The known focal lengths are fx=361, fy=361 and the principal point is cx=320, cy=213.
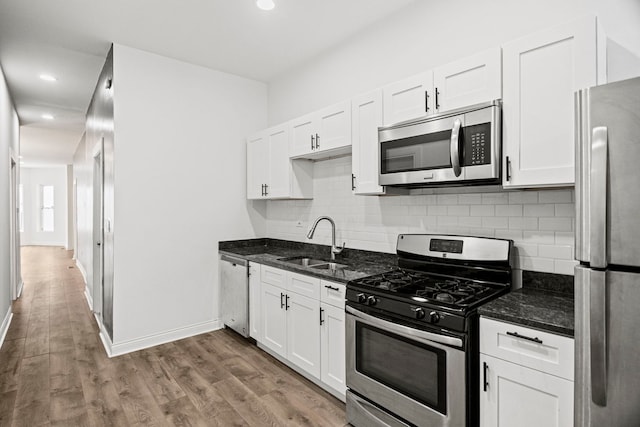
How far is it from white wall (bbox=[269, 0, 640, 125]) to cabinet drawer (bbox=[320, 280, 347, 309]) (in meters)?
1.72

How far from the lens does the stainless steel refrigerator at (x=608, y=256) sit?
3.79ft

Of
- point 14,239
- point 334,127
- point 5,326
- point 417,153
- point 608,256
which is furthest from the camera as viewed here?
point 14,239

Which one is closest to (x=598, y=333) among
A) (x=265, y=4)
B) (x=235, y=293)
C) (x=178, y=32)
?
(x=265, y=4)

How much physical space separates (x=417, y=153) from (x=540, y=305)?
112cm

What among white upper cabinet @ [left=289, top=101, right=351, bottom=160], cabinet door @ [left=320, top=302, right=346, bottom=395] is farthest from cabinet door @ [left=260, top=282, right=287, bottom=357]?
white upper cabinet @ [left=289, top=101, right=351, bottom=160]

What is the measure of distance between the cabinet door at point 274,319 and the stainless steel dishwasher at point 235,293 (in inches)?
12.3

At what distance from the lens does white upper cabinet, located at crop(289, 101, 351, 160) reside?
296 centimetres

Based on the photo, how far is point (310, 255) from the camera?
3.78 m

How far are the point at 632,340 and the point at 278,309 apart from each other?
2.44 m

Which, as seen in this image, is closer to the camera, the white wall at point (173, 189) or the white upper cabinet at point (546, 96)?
the white upper cabinet at point (546, 96)

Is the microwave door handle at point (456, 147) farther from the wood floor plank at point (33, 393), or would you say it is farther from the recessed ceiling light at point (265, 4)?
the wood floor plank at point (33, 393)

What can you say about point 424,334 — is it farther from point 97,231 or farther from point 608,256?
point 97,231

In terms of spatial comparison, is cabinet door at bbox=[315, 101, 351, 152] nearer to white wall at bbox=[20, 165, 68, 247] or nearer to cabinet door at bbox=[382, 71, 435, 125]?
cabinet door at bbox=[382, 71, 435, 125]

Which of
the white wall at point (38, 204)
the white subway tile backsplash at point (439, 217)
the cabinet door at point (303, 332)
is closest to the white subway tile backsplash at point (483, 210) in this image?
the white subway tile backsplash at point (439, 217)
